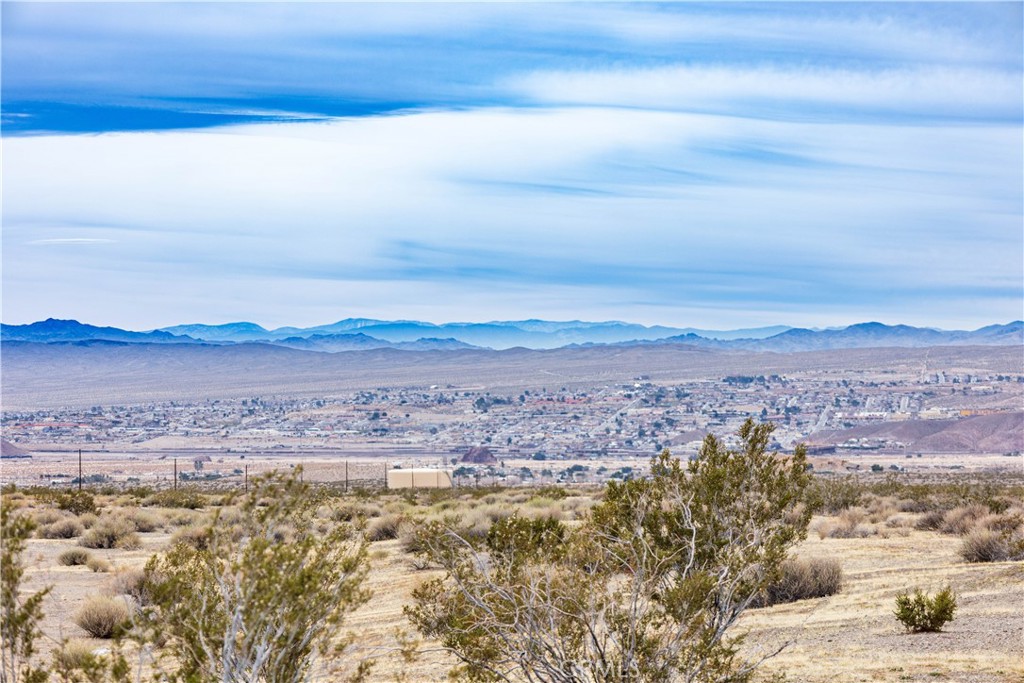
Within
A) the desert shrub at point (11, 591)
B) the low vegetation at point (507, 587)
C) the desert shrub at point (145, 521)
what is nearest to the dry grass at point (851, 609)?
the low vegetation at point (507, 587)

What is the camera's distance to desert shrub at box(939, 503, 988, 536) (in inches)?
995

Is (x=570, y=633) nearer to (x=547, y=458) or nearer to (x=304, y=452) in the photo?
(x=547, y=458)

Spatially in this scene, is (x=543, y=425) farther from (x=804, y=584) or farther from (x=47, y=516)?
(x=804, y=584)

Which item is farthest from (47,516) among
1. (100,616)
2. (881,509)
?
(881,509)

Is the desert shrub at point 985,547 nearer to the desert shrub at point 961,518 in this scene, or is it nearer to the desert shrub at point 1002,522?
the desert shrub at point 1002,522

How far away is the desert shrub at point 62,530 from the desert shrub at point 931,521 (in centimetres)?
2087

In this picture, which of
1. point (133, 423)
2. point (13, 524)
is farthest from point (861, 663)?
point (133, 423)

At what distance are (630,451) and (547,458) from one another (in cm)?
913

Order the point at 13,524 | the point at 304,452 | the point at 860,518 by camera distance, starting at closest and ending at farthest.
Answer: the point at 13,524 < the point at 860,518 < the point at 304,452

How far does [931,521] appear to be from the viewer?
2770 cm

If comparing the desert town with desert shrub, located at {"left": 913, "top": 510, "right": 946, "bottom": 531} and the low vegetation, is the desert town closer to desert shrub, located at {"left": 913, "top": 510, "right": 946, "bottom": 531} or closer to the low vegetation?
desert shrub, located at {"left": 913, "top": 510, "right": 946, "bottom": 531}

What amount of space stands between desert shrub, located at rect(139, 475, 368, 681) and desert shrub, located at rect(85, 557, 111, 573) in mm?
15306

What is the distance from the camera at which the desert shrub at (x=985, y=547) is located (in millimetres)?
20234

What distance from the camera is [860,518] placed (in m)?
29.5
